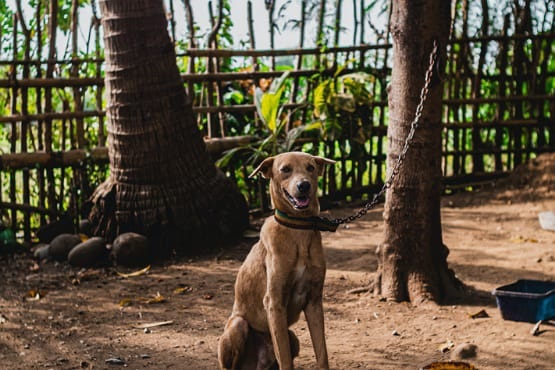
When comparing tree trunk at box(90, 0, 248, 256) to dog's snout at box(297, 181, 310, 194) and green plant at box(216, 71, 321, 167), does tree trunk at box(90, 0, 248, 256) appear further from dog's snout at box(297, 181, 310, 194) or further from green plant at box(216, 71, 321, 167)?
dog's snout at box(297, 181, 310, 194)

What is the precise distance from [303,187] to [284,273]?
1.49 ft

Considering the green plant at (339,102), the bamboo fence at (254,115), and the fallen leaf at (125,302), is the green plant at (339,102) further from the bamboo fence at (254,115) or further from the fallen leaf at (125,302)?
the fallen leaf at (125,302)

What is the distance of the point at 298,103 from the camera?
943cm

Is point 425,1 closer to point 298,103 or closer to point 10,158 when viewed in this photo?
point 298,103

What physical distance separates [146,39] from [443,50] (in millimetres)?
3019

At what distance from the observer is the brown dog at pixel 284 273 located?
3881 mm

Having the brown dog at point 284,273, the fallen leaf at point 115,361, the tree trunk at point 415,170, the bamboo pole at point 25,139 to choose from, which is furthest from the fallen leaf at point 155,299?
the bamboo pole at point 25,139

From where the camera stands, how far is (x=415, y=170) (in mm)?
5711

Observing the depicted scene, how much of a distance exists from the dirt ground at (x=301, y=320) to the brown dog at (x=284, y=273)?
74cm

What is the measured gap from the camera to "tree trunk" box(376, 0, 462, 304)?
567 cm

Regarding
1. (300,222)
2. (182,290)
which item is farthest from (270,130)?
(300,222)

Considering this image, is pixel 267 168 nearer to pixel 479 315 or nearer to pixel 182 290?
pixel 479 315

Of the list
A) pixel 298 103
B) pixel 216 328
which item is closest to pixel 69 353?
pixel 216 328

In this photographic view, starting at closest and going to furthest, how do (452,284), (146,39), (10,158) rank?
1. (452,284)
2. (146,39)
3. (10,158)
